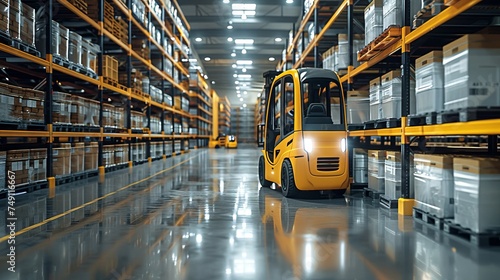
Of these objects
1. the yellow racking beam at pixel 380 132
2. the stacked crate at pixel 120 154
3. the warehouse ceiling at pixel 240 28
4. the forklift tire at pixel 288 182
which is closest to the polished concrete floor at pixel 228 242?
the forklift tire at pixel 288 182

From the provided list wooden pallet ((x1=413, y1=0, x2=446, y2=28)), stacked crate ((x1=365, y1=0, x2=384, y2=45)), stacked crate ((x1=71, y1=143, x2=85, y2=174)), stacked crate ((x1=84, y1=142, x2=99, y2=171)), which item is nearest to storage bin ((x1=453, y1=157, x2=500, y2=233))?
wooden pallet ((x1=413, y1=0, x2=446, y2=28))

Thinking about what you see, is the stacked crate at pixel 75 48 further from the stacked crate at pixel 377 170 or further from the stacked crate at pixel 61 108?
the stacked crate at pixel 377 170

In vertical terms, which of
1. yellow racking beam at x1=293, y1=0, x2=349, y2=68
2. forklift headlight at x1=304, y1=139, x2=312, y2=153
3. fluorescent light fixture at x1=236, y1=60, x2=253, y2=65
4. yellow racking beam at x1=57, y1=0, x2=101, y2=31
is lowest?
forklift headlight at x1=304, y1=139, x2=312, y2=153

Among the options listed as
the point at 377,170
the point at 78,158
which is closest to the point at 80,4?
the point at 78,158

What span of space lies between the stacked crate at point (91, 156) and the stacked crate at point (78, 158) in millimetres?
270

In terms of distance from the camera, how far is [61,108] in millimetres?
7379

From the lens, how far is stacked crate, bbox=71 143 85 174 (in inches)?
314

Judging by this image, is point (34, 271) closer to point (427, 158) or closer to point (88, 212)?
point (88, 212)

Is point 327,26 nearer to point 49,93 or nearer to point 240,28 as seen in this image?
point 49,93

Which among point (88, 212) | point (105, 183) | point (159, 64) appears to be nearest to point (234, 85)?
point (159, 64)

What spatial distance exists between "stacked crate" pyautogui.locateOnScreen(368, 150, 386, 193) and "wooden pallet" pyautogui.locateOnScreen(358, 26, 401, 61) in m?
1.53

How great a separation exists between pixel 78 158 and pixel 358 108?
597 centimetres

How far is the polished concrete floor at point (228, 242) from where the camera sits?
9.12ft

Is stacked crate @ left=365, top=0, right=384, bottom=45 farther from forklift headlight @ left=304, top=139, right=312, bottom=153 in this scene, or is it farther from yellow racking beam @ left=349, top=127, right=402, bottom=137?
forklift headlight @ left=304, top=139, right=312, bottom=153
